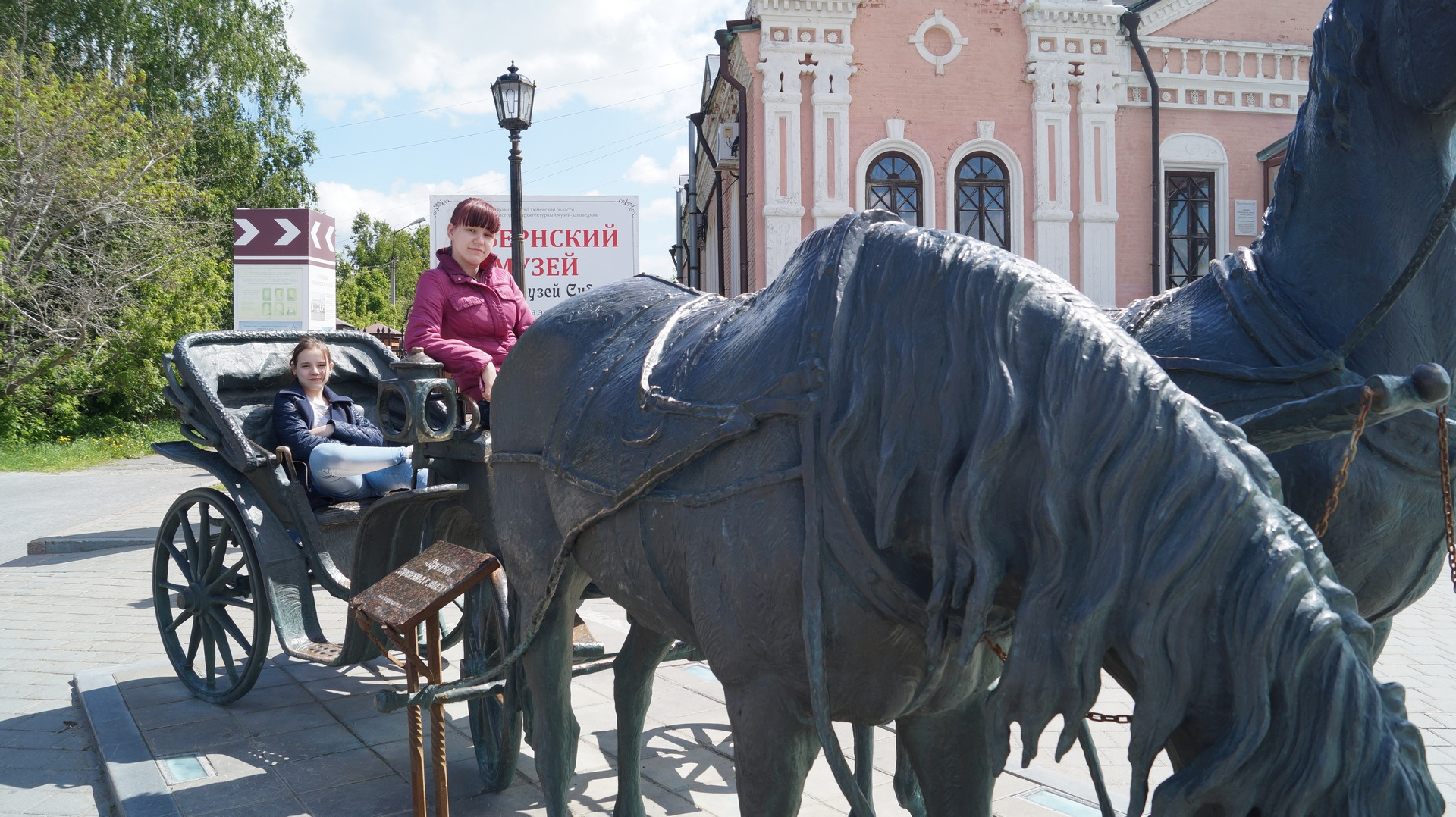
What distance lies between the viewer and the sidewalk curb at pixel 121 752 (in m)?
3.60

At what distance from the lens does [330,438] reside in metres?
4.98

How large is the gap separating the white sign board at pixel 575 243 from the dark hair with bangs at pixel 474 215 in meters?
7.98

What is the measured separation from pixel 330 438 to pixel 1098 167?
14610 mm

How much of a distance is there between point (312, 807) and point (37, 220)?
61.4ft

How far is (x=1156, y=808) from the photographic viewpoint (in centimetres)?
129

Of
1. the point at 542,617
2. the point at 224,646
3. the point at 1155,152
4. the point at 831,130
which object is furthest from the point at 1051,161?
the point at 542,617

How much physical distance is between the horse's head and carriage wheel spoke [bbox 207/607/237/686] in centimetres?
477

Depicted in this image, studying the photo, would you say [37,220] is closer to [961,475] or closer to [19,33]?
[19,33]

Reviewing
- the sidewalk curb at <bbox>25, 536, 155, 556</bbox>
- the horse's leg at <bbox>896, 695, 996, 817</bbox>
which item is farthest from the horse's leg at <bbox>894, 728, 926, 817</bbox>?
the sidewalk curb at <bbox>25, 536, 155, 556</bbox>

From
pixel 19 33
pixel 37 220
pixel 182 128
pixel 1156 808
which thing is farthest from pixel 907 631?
pixel 19 33

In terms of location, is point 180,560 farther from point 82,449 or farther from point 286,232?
point 82,449

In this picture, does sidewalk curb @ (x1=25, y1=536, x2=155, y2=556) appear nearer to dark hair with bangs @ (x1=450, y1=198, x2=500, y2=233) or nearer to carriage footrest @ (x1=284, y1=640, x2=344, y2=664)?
carriage footrest @ (x1=284, y1=640, x2=344, y2=664)

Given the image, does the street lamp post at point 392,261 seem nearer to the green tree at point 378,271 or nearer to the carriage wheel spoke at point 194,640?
the green tree at point 378,271

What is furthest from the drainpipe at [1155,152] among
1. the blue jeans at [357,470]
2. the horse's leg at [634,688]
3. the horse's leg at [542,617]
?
the horse's leg at [542,617]
